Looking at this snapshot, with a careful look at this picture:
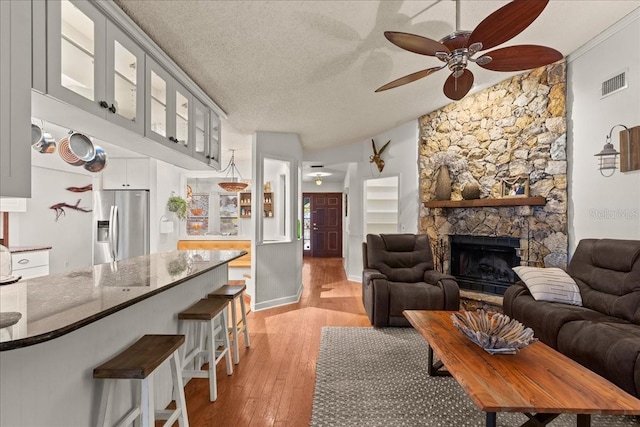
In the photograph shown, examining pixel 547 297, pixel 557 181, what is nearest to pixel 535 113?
pixel 557 181

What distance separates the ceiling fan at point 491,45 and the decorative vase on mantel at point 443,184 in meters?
2.55

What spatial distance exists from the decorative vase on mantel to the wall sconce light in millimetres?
1750

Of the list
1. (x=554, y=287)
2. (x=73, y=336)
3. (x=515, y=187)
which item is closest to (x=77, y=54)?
(x=73, y=336)

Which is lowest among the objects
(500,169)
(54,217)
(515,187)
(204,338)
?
(204,338)

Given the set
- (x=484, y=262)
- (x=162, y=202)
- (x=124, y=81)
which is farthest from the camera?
(x=162, y=202)

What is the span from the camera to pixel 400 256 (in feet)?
13.9

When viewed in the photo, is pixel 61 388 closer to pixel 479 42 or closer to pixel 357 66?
pixel 479 42

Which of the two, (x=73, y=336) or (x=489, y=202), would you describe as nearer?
(x=73, y=336)

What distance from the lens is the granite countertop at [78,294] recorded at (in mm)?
1064

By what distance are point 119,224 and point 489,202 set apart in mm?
5508

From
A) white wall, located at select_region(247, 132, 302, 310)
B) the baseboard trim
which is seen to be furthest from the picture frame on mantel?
the baseboard trim

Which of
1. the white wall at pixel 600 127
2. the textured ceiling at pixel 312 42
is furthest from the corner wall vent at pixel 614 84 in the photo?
the textured ceiling at pixel 312 42

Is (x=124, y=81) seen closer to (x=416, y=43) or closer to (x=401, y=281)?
(x=416, y=43)

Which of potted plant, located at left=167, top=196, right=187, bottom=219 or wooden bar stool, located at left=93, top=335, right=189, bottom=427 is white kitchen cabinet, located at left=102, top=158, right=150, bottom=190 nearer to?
potted plant, located at left=167, top=196, right=187, bottom=219
